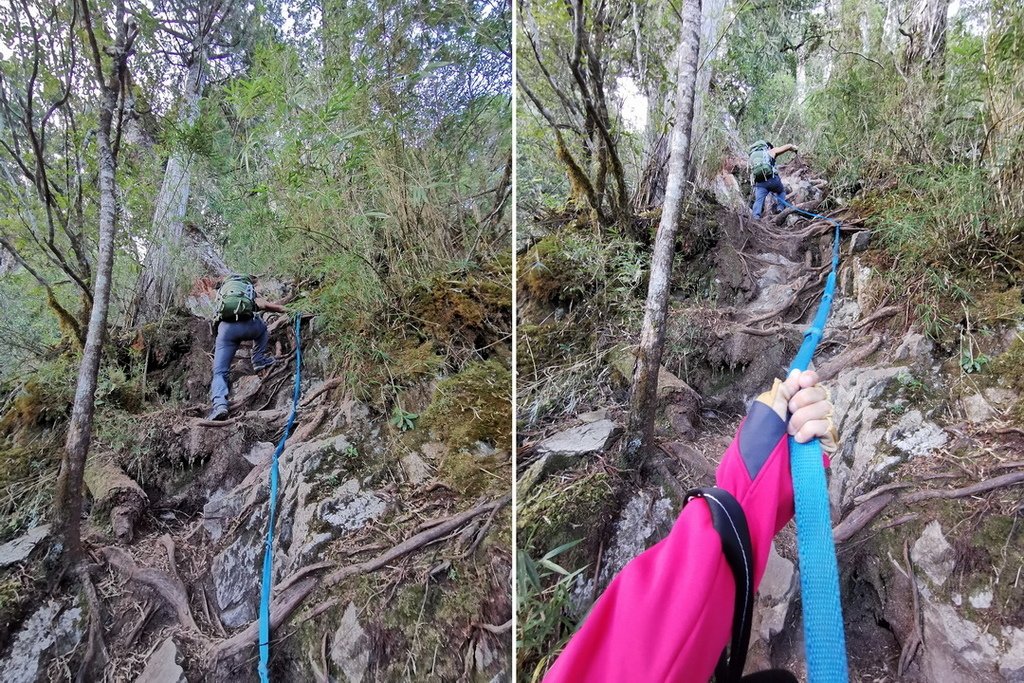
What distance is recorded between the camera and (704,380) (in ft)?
3.28

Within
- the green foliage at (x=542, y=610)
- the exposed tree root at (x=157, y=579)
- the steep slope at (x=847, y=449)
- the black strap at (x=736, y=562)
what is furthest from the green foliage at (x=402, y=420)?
the black strap at (x=736, y=562)

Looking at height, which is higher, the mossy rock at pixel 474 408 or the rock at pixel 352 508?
the mossy rock at pixel 474 408

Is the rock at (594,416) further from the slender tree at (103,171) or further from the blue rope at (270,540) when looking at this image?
the slender tree at (103,171)

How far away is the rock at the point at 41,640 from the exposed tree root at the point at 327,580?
239mm

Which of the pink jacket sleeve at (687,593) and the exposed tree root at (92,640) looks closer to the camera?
the pink jacket sleeve at (687,593)

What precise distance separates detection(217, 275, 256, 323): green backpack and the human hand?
3.20 feet

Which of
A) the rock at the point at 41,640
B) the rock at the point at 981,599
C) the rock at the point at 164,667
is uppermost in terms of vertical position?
the rock at the point at 981,599

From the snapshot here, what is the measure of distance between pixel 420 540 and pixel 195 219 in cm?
→ 78

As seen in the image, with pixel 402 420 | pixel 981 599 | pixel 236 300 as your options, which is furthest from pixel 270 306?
pixel 981 599

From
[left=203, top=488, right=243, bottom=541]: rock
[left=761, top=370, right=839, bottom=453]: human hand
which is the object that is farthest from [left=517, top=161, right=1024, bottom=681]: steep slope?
[left=203, top=488, right=243, bottom=541]: rock

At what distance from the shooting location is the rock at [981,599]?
0.70 meters

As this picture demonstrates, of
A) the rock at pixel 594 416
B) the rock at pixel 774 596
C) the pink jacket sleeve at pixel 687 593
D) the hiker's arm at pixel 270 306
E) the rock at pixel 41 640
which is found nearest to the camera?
the pink jacket sleeve at pixel 687 593

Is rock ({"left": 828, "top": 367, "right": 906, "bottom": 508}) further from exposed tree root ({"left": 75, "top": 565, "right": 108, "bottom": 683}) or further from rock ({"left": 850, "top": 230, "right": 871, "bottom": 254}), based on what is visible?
exposed tree root ({"left": 75, "top": 565, "right": 108, "bottom": 683})

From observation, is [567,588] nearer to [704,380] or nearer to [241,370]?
[704,380]
